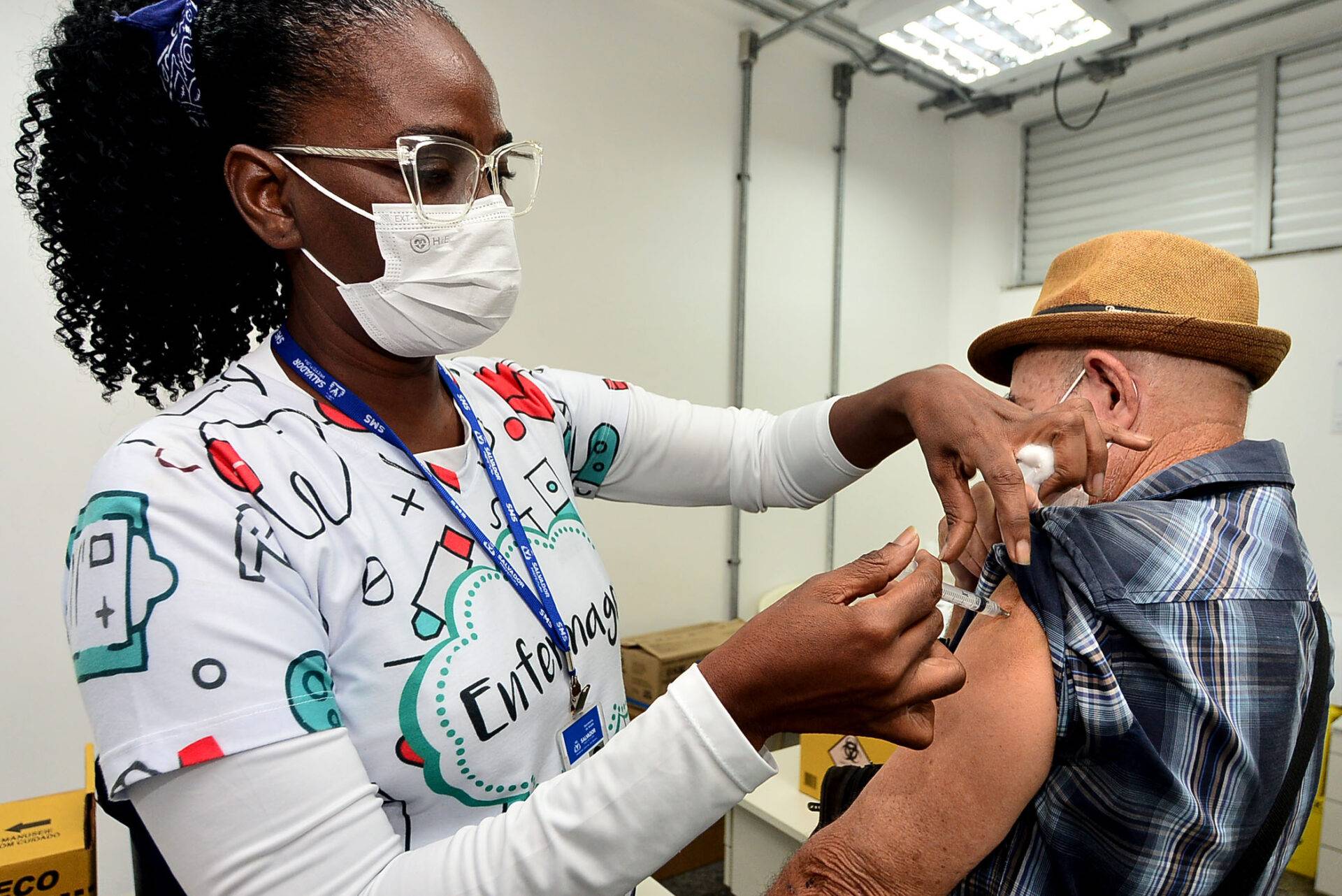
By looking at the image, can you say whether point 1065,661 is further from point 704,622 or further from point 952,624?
point 704,622

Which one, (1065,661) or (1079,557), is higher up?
(1079,557)

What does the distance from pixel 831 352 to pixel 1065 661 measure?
10.8 ft

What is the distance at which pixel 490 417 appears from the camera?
104 cm

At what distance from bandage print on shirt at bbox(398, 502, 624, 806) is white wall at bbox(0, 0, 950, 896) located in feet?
6.50

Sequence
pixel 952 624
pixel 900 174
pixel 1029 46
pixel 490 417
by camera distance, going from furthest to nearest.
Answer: pixel 900 174
pixel 1029 46
pixel 952 624
pixel 490 417

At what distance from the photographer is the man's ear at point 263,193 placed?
0.84 metres

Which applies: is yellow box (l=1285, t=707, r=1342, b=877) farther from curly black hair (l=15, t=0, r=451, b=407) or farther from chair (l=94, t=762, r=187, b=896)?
curly black hair (l=15, t=0, r=451, b=407)

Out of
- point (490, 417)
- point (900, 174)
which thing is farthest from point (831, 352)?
point (490, 417)

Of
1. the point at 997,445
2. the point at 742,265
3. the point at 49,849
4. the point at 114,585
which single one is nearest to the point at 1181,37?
the point at 742,265

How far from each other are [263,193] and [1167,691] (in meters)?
1.13

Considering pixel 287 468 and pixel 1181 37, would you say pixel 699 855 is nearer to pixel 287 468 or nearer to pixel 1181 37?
pixel 287 468

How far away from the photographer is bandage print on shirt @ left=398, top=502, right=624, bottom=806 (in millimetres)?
746

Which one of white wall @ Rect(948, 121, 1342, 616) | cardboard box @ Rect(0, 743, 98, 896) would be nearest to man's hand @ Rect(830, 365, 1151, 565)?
cardboard box @ Rect(0, 743, 98, 896)

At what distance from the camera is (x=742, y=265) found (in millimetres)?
3566
